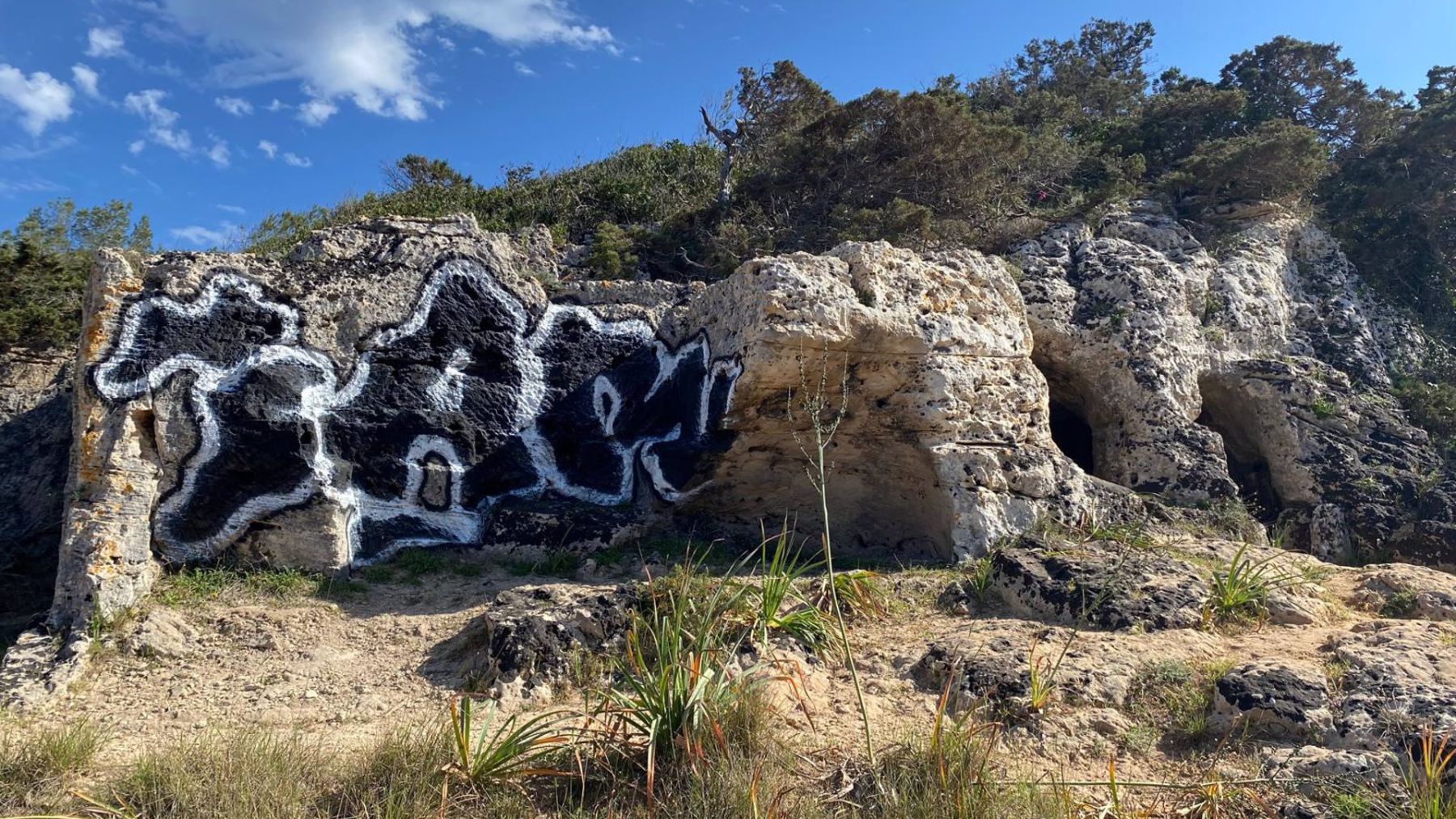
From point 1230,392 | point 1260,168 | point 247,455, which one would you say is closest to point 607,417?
A: point 247,455

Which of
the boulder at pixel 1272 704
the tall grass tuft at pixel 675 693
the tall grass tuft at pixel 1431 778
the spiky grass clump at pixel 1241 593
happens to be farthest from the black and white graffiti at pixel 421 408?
the tall grass tuft at pixel 1431 778

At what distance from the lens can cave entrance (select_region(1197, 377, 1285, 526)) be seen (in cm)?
859

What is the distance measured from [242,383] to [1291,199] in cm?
1191

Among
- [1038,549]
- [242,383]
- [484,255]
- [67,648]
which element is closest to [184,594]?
[67,648]

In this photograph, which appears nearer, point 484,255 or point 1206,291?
point 484,255

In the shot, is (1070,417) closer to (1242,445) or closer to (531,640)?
(1242,445)

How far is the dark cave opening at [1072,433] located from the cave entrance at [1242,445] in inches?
41.4

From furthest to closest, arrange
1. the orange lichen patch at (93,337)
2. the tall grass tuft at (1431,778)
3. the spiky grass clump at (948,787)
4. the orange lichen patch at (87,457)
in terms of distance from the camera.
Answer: the orange lichen patch at (93,337), the orange lichen patch at (87,457), the spiky grass clump at (948,787), the tall grass tuft at (1431,778)

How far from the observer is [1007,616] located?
5562 mm

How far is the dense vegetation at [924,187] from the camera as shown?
10.6m

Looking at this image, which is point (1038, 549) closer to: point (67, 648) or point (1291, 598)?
point (1291, 598)

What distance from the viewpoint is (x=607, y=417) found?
730 cm

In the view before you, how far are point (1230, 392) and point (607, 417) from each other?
6.16 metres

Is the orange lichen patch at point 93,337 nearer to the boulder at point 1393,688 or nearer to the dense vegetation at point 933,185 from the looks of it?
the dense vegetation at point 933,185
